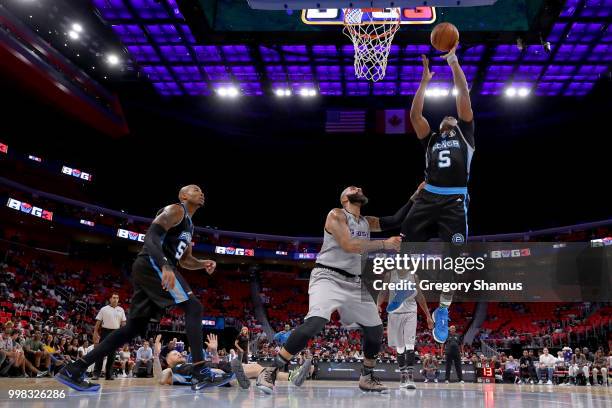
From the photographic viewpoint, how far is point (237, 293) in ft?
112

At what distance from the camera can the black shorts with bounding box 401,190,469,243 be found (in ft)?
16.6

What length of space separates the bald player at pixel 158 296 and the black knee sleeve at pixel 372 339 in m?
1.73

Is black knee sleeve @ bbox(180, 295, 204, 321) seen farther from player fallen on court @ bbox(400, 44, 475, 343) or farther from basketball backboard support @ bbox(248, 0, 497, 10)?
basketball backboard support @ bbox(248, 0, 497, 10)

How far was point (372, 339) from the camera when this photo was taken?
5.60 m

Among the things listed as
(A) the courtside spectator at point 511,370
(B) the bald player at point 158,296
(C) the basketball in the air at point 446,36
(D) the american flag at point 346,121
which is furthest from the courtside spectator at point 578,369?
(C) the basketball in the air at point 446,36

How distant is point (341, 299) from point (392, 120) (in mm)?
21584

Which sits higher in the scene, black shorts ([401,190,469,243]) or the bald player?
black shorts ([401,190,469,243])

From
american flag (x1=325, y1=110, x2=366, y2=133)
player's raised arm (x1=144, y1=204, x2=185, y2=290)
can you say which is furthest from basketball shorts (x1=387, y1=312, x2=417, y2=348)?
american flag (x1=325, y1=110, x2=366, y2=133)

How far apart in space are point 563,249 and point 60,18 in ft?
83.0

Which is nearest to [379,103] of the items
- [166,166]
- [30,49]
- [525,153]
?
[525,153]

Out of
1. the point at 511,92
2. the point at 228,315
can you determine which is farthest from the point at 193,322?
the point at 228,315

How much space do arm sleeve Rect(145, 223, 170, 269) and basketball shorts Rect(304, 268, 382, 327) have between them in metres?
1.50

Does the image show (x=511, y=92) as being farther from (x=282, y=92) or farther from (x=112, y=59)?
(x=112, y=59)

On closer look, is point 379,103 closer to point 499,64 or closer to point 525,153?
point 499,64
